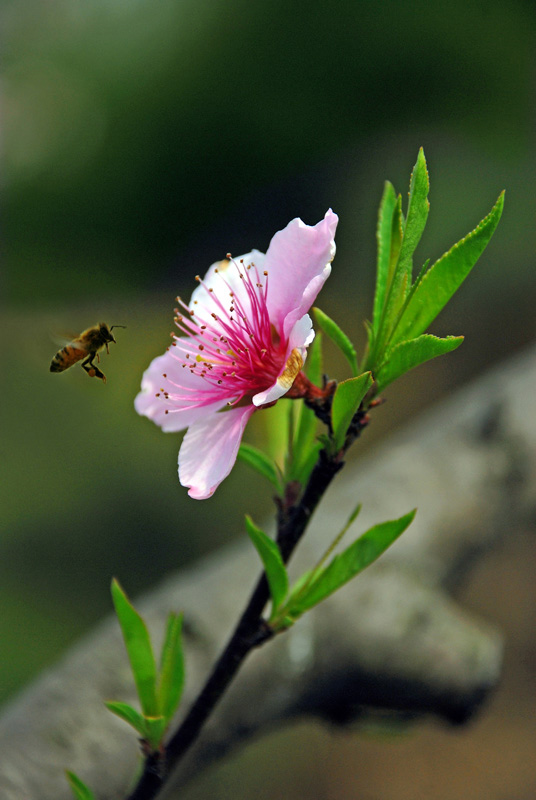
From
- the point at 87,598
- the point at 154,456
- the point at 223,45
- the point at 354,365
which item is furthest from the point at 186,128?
the point at 354,365

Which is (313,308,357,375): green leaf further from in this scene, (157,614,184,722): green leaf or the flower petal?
(157,614,184,722): green leaf

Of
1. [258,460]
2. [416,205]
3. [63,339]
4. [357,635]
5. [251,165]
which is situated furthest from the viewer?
[251,165]

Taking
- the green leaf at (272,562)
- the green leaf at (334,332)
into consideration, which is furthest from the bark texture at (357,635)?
the green leaf at (334,332)

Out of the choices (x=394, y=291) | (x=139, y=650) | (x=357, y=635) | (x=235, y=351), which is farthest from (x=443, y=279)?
(x=357, y=635)

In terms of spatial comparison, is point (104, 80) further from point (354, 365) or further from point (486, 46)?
point (354, 365)

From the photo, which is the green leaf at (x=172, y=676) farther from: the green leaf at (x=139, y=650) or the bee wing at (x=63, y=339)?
the bee wing at (x=63, y=339)

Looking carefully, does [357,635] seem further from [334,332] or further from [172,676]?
[334,332]
